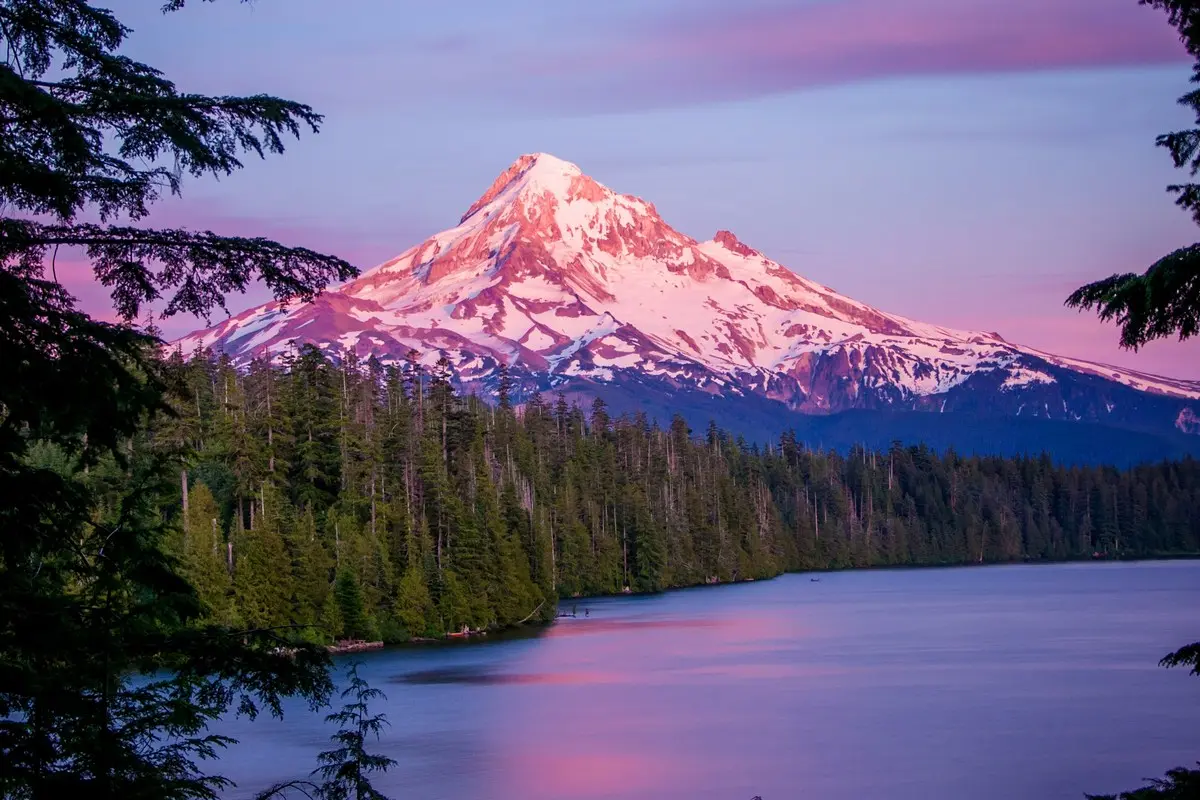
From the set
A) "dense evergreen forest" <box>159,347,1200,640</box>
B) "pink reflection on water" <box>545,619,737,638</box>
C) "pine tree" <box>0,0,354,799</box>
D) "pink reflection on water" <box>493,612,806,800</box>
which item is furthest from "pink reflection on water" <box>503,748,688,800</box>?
"pink reflection on water" <box>545,619,737,638</box>

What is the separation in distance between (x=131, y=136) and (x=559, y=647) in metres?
71.0

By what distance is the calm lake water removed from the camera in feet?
134

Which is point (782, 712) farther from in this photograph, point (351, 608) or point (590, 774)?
point (351, 608)

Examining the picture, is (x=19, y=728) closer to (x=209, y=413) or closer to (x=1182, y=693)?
(x=1182, y=693)

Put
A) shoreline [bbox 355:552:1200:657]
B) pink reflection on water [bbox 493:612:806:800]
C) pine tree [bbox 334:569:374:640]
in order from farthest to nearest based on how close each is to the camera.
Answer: shoreline [bbox 355:552:1200:657] → pine tree [bbox 334:569:374:640] → pink reflection on water [bbox 493:612:806:800]

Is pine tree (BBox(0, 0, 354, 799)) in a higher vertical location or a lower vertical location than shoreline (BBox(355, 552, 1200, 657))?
higher

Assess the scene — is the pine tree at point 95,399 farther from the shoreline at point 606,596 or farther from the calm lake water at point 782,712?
the shoreline at point 606,596

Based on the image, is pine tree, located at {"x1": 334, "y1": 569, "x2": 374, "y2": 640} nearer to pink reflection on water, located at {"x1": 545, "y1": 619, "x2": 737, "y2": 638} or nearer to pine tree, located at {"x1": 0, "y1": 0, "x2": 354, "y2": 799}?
pink reflection on water, located at {"x1": 545, "y1": 619, "x2": 737, "y2": 638}

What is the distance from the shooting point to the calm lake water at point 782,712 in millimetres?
40781

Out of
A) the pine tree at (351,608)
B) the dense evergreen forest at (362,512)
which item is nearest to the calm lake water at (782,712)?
the pine tree at (351,608)

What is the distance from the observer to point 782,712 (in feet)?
179

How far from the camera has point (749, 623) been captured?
317ft

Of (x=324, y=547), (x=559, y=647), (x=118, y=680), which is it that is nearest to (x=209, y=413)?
(x=324, y=547)

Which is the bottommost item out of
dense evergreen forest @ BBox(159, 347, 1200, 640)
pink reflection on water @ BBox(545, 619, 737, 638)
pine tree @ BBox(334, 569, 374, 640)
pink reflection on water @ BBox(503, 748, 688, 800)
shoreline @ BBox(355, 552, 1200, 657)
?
pink reflection on water @ BBox(503, 748, 688, 800)
